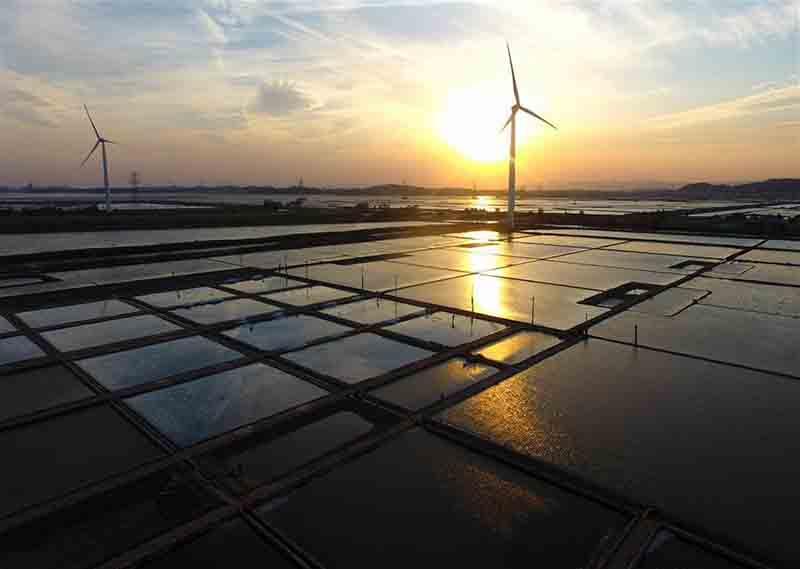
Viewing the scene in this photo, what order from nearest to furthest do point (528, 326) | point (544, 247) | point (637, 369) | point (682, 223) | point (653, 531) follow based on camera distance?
point (653, 531), point (637, 369), point (528, 326), point (544, 247), point (682, 223)

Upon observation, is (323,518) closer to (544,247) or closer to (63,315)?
(63,315)

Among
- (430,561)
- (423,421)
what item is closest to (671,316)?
(423,421)

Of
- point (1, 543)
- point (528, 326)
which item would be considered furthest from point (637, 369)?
point (1, 543)

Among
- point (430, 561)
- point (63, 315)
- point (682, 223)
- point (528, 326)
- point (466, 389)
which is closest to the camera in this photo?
point (430, 561)

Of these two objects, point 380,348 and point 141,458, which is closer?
point 141,458

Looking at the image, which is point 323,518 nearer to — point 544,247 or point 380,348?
point 380,348

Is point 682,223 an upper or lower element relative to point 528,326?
upper
